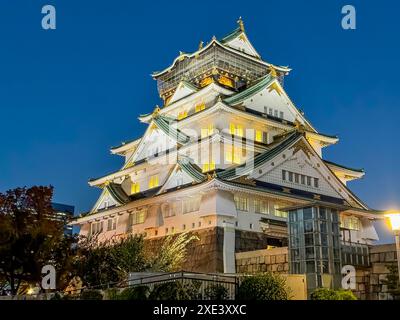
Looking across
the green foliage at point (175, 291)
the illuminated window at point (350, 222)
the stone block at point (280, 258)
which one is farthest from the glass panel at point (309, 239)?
the illuminated window at point (350, 222)

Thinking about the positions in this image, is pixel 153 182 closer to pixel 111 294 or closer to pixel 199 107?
pixel 199 107

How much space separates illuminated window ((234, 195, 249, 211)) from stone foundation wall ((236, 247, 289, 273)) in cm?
341

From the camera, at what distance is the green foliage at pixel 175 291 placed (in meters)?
20.0

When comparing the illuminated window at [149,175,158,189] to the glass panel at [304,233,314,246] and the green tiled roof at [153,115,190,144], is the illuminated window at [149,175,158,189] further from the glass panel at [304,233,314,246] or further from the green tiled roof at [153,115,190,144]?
the glass panel at [304,233,314,246]

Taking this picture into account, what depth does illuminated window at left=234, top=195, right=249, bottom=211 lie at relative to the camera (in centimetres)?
3475

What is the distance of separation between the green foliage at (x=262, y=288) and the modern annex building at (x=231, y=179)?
2.90 meters

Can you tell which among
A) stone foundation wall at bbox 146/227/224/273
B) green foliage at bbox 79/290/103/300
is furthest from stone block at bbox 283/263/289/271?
green foliage at bbox 79/290/103/300

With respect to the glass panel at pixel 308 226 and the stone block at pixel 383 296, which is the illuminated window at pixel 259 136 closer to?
the glass panel at pixel 308 226

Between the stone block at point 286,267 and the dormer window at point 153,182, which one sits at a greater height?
the dormer window at point 153,182

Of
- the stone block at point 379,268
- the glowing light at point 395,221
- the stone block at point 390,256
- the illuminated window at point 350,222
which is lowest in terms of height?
the stone block at point 379,268

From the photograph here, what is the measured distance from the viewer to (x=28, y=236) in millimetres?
28891

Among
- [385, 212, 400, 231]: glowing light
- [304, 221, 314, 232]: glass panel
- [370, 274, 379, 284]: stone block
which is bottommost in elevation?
[370, 274, 379, 284]: stone block

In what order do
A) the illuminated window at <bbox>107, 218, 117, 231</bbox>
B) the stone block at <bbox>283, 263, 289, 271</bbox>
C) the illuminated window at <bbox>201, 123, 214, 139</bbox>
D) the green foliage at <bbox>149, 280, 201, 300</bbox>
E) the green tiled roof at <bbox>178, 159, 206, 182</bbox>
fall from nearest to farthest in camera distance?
the green foliage at <bbox>149, 280, 201, 300</bbox> < the stone block at <bbox>283, 263, 289, 271</bbox> < the green tiled roof at <bbox>178, 159, 206, 182</bbox> < the illuminated window at <bbox>201, 123, 214, 139</bbox> < the illuminated window at <bbox>107, 218, 117, 231</bbox>

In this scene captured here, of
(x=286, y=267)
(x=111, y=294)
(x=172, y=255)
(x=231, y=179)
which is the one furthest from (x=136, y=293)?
(x=231, y=179)
